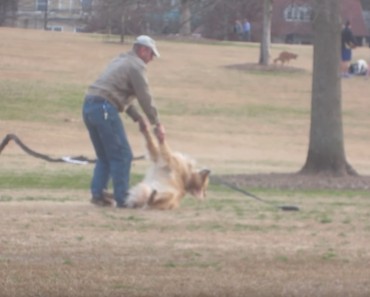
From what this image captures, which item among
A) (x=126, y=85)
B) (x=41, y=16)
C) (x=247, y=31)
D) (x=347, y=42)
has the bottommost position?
(x=247, y=31)

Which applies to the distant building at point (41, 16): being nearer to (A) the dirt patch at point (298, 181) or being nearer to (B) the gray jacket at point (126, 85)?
(A) the dirt patch at point (298, 181)

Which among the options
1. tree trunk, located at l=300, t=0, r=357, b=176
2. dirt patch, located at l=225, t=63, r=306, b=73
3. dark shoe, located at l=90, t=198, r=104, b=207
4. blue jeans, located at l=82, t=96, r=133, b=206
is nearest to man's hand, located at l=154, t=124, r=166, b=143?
blue jeans, located at l=82, t=96, r=133, b=206

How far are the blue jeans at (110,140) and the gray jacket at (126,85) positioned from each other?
10 cm

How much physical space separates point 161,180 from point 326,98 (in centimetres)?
770

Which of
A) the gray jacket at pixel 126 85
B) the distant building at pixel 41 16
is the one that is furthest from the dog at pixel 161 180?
the distant building at pixel 41 16

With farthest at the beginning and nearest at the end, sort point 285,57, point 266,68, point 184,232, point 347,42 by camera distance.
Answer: point 285,57, point 266,68, point 347,42, point 184,232

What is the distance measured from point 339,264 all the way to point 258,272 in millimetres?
743

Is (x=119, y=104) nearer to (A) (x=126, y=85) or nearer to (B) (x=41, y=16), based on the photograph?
(A) (x=126, y=85)

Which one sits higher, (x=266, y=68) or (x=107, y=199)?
(x=107, y=199)

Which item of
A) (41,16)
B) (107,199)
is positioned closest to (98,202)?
(107,199)

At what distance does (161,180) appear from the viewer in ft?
40.0

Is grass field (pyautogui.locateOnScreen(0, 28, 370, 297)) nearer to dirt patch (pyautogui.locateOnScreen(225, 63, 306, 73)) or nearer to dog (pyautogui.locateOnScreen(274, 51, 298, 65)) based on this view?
dirt patch (pyautogui.locateOnScreen(225, 63, 306, 73))

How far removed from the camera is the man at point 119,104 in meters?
11.9

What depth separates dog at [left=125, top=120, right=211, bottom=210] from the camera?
1209 centimetres
